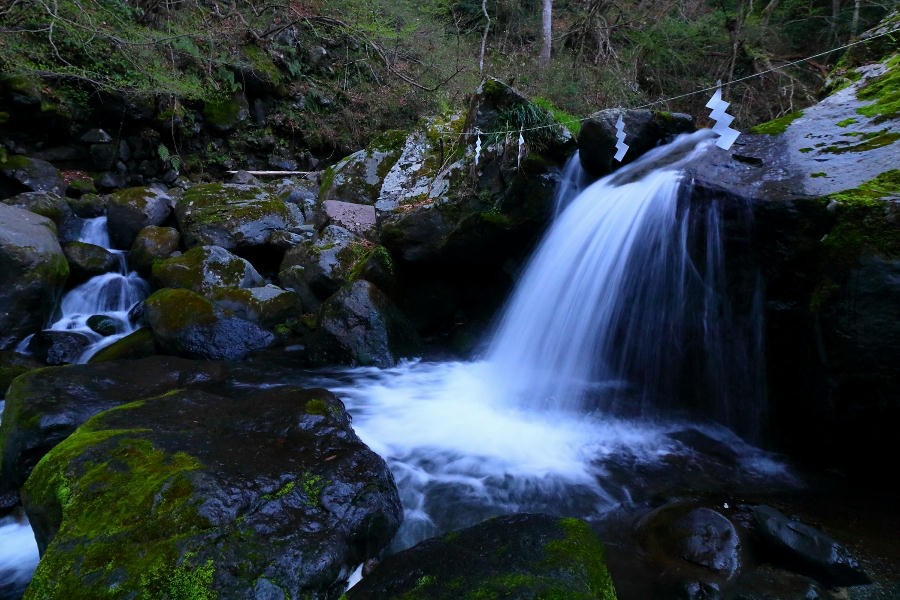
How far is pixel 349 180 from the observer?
1009 centimetres

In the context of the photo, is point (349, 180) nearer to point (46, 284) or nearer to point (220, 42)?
point (46, 284)

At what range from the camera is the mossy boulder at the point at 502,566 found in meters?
2.03

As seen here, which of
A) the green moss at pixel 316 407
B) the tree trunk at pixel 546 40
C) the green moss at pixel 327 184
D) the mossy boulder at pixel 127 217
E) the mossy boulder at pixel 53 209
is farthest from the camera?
the tree trunk at pixel 546 40

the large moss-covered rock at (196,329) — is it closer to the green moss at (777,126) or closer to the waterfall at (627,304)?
the waterfall at (627,304)

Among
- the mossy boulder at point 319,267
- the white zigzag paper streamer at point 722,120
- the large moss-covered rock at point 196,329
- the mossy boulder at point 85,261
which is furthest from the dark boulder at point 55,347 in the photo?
the white zigzag paper streamer at point 722,120

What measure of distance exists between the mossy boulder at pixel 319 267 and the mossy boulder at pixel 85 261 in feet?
9.52

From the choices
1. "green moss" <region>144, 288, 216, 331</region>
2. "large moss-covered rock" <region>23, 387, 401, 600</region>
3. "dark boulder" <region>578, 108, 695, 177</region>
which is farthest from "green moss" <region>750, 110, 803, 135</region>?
"green moss" <region>144, 288, 216, 331</region>

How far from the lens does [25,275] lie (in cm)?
621

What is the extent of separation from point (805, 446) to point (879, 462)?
0.44 metres

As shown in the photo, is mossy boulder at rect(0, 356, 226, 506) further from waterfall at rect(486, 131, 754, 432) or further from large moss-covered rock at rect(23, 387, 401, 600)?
waterfall at rect(486, 131, 754, 432)

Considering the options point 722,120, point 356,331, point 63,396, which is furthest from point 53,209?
point 722,120

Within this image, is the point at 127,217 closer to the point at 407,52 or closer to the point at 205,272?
the point at 205,272

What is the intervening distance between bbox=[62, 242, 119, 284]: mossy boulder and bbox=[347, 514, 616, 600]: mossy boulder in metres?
7.87

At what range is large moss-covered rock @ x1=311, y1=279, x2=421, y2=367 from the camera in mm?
5953
